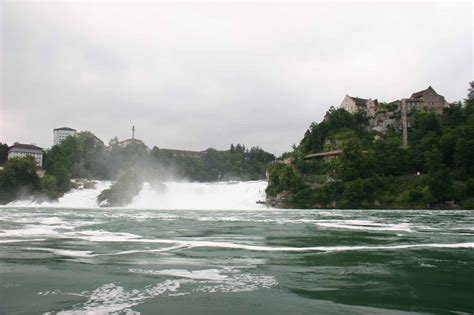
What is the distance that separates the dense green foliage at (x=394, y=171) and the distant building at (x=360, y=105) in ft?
32.2

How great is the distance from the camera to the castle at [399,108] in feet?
294

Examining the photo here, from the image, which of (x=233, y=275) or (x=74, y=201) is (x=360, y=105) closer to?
(x=74, y=201)

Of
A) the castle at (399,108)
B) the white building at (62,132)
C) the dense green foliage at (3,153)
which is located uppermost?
the white building at (62,132)

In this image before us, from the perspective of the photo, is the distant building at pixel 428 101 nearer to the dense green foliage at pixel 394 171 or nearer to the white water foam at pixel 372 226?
the dense green foliage at pixel 394 171

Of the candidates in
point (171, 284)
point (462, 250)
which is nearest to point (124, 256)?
point (171, 284)

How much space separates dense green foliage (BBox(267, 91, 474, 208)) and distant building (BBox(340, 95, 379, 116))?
9808 mm

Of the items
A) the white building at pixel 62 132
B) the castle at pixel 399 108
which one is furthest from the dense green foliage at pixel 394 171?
the white building at pixel 62 132

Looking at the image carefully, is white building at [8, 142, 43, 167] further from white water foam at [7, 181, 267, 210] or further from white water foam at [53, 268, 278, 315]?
white water foam at [53, 268, 278, 315]

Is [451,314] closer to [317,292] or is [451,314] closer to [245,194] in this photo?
[317,292]

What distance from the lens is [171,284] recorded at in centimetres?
943

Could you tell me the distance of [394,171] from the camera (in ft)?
239

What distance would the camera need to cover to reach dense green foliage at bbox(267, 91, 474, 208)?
2500 inches

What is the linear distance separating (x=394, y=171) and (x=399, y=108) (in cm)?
2372

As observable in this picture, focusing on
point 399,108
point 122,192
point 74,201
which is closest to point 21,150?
point 74,201
